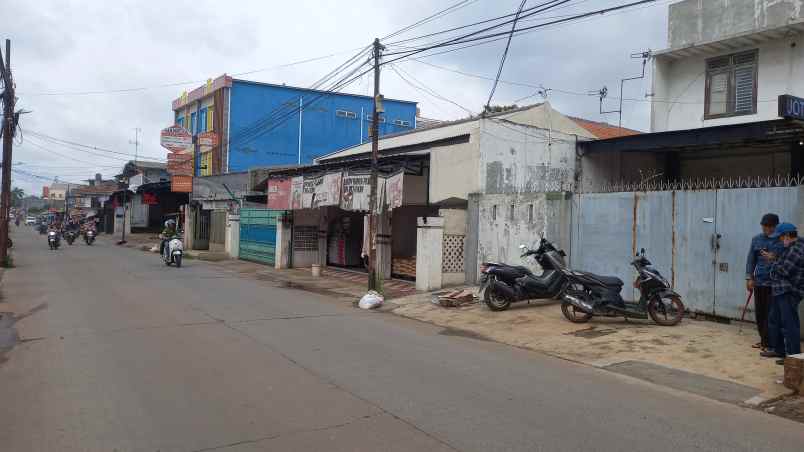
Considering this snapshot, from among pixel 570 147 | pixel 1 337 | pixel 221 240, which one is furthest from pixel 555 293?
pixel 221 240

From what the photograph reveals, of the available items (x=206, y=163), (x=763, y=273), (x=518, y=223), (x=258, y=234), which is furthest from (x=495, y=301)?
(x=206, y=163)

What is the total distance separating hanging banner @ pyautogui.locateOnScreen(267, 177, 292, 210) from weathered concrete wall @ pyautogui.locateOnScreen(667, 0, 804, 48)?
42.7 ft

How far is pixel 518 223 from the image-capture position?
44.3ft

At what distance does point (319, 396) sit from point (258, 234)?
63.2 ft

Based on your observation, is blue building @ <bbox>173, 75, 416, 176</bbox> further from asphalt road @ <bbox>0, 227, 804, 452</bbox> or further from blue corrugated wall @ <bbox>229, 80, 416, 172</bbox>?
asphalt road @ <bbox>0, 227, 804, 452</bbox>

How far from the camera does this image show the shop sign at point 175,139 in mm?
30875

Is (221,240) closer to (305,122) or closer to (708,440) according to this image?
(305,122)

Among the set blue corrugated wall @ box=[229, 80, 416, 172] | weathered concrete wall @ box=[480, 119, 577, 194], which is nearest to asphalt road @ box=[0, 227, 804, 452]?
weathered concrete wall @ box=[480, 119, 577, 194]

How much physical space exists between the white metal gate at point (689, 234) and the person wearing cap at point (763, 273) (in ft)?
4.84

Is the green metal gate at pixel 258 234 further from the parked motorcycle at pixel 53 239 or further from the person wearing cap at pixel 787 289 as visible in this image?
the person wearing cap at pixel 787 289

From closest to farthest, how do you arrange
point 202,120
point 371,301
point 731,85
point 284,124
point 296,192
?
point 371,301, point 731,85, point 296,192, point 284,124, point 202,120

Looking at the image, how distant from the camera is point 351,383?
20.4ft

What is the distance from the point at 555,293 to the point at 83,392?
859cm

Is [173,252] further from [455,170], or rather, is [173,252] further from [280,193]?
[455,170]
